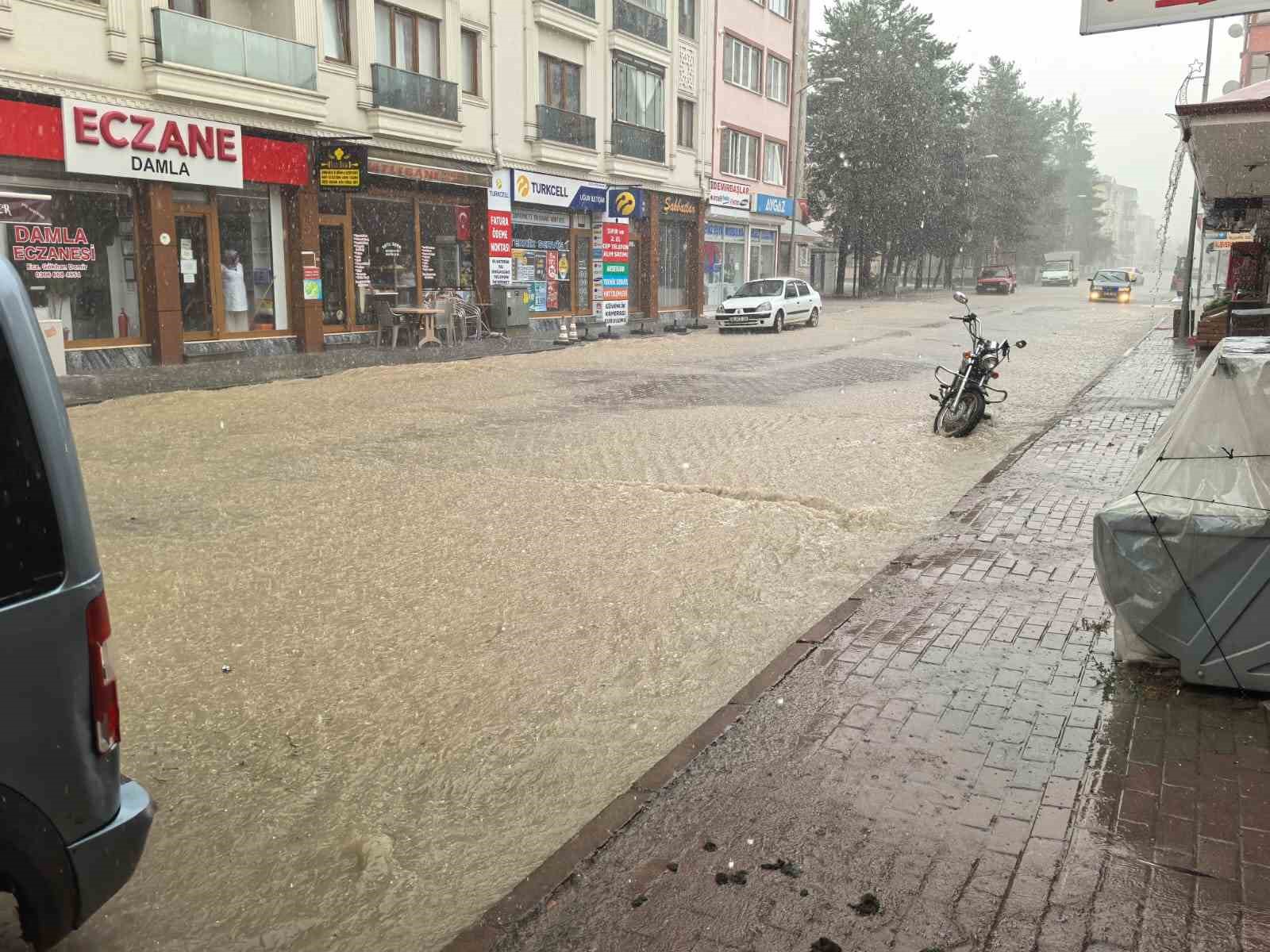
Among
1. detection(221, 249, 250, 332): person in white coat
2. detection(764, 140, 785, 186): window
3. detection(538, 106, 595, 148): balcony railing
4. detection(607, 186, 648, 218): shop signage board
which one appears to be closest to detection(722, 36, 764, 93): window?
detection(764, 140, 785, 186): window

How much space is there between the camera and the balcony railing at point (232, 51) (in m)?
18.9

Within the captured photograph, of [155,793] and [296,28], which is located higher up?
[296,28]

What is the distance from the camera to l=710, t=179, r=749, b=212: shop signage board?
39.8 metres

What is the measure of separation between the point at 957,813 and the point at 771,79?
145ft

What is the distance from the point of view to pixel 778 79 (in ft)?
148

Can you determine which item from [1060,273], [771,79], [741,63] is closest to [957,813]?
[741,63]

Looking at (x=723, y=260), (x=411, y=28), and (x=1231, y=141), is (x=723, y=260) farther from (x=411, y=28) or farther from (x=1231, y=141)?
(x=1231, y=141)

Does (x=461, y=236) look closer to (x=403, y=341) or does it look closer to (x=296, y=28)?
(x=403, y=341)

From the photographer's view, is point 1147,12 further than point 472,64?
No

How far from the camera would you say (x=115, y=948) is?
328cm

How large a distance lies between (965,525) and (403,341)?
1880cm

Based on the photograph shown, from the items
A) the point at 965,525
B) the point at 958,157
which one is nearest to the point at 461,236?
the point at 965,525

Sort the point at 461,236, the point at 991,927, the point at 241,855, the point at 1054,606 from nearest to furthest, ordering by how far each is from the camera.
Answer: the point at 991,927, the point at 241,855, the point at 1054,606, the point at 461,236

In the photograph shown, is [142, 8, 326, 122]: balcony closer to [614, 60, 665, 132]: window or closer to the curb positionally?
[614, 60, 665, 132]: window
